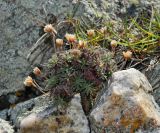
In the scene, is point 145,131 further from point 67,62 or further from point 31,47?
point 31,47

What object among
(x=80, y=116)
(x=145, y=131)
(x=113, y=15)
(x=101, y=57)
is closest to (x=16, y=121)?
(x=80, y=116)

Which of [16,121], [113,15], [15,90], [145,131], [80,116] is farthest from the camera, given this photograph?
[113,15]

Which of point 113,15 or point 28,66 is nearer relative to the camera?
point 28,66

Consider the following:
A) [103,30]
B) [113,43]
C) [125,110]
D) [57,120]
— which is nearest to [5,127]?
[57,120]

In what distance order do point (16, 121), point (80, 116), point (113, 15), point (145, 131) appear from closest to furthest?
point (145, 131), point (80, 116), point (16, 121), point (113, 15)

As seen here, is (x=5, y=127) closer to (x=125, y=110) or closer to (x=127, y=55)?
(x=125, y=110)

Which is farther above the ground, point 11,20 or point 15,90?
point 11,20

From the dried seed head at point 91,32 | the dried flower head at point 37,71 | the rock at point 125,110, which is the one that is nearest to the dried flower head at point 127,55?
the dried seed head at point 91,32
